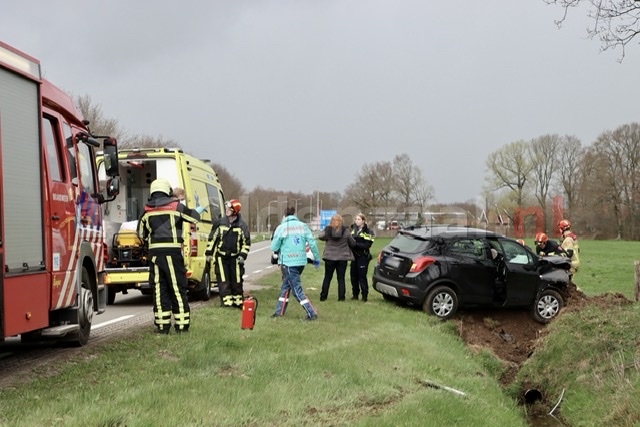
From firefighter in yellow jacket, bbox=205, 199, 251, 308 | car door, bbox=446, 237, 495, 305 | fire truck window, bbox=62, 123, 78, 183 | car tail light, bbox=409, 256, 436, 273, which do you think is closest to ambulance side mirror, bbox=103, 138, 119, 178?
fire truck window, bbox=62, 123, 78, 183

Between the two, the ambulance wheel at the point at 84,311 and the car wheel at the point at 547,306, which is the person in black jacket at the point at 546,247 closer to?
the car wheel at the point at 547,306

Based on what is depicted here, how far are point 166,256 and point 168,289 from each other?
44 cm

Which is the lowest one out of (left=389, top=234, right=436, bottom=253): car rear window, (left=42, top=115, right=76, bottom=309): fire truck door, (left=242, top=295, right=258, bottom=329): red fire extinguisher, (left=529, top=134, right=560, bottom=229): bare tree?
(left=242, top=295, right=258, bottom=329): red fire extinguisher

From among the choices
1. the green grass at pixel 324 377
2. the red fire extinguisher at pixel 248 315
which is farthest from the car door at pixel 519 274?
the red fire extinguisher at pixel 248 315

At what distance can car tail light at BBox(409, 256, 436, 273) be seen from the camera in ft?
38.7

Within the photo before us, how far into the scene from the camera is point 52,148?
6.54 m

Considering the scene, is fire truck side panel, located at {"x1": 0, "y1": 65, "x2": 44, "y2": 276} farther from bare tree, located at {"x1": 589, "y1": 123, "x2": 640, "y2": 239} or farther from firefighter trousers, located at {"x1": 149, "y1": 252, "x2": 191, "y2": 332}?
bare tree, located at {"x1": 589, "y1": 123, "x2": 640, "y2": 239}

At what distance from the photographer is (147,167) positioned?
12.9 metres

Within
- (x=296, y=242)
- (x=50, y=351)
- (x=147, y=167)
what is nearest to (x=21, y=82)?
(x=50, y=351)

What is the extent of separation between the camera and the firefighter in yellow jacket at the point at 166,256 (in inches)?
309

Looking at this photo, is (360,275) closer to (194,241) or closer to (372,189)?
(194,241)

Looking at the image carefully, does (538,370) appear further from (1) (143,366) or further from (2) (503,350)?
(1) (143,366)

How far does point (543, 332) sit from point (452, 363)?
354cm

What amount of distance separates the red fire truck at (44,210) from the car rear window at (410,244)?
622 centimetres
